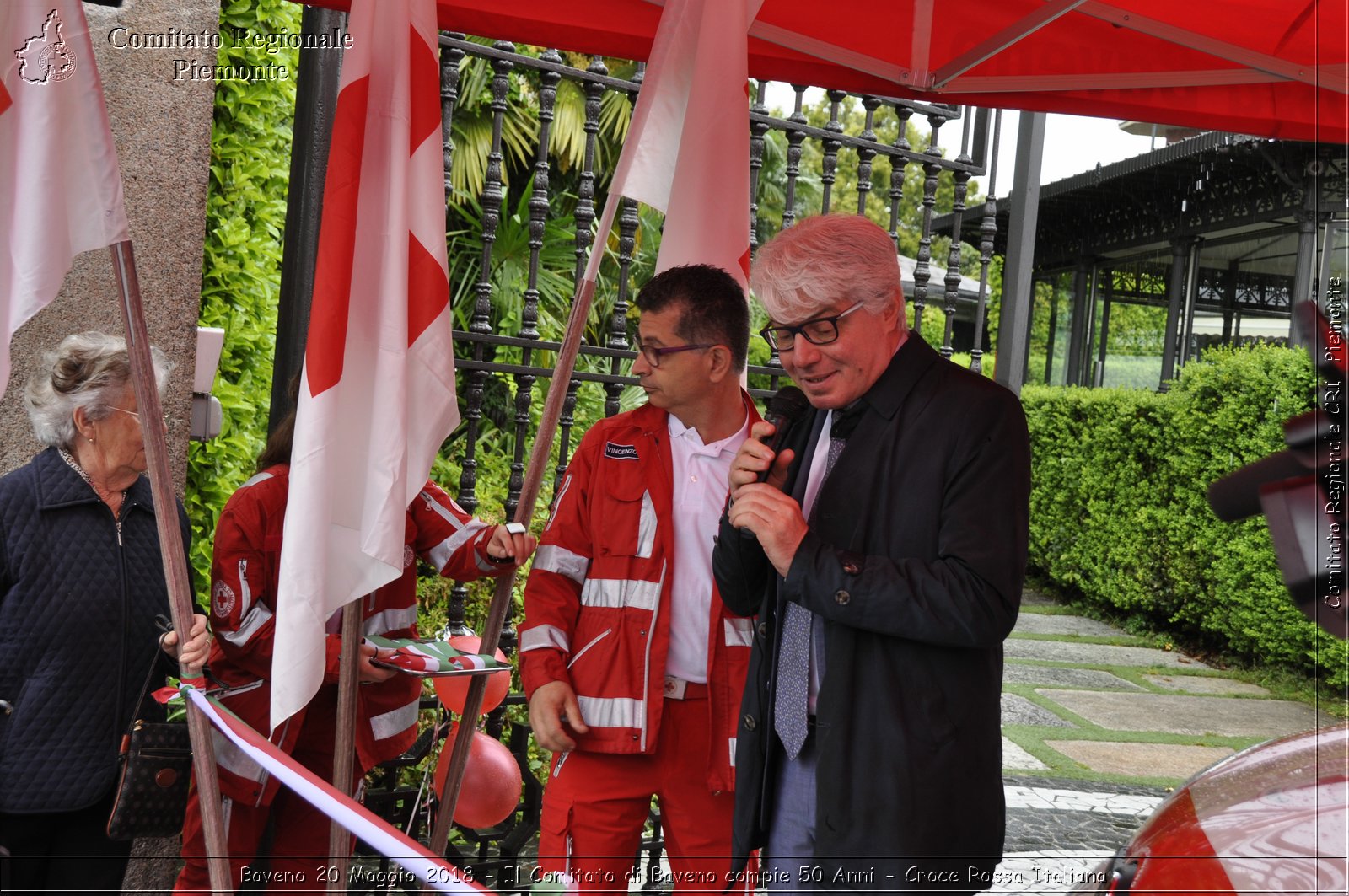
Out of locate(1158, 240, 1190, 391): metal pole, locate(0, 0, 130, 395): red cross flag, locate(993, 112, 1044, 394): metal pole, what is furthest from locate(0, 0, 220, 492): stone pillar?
locate(1158, 240, 1190, 391): metal pole

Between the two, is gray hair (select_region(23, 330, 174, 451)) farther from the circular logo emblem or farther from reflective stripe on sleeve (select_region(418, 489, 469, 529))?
reflective stripe on sleeve (select_region(418, 489, 469, 529))

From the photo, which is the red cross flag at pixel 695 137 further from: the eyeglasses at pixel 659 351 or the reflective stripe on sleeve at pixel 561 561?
the reflective stripe on sleeve at pixel 561 561

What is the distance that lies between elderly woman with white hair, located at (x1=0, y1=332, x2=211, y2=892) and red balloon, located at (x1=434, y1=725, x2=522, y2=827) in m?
0.94

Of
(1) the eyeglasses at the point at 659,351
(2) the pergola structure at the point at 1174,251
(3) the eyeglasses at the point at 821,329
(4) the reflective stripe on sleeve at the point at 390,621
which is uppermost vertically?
(2) the pergola structure at the point at 1174,251

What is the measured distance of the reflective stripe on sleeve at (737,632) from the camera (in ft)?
9.61

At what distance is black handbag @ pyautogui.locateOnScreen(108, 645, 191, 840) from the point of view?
268 cm

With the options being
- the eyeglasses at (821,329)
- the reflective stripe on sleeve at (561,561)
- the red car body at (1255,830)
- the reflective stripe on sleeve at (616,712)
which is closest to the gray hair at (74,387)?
the reflective stripe on sleeve at (561,561)

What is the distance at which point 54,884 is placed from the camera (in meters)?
2.86

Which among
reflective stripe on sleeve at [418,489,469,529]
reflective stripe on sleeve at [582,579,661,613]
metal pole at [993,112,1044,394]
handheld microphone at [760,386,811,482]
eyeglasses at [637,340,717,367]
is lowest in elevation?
reflective stripe on sleeve at [582,579,661,613]

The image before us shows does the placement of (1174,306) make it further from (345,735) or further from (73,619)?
(73,619)

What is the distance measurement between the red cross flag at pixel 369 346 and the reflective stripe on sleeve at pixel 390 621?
59cm

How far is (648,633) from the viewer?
114 inches

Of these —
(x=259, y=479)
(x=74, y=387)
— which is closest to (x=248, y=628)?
(x=259, y=479)

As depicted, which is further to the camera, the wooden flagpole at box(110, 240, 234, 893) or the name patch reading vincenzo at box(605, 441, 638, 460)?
the name patch reading vincenzo at box(605, 441, 638, 460)
